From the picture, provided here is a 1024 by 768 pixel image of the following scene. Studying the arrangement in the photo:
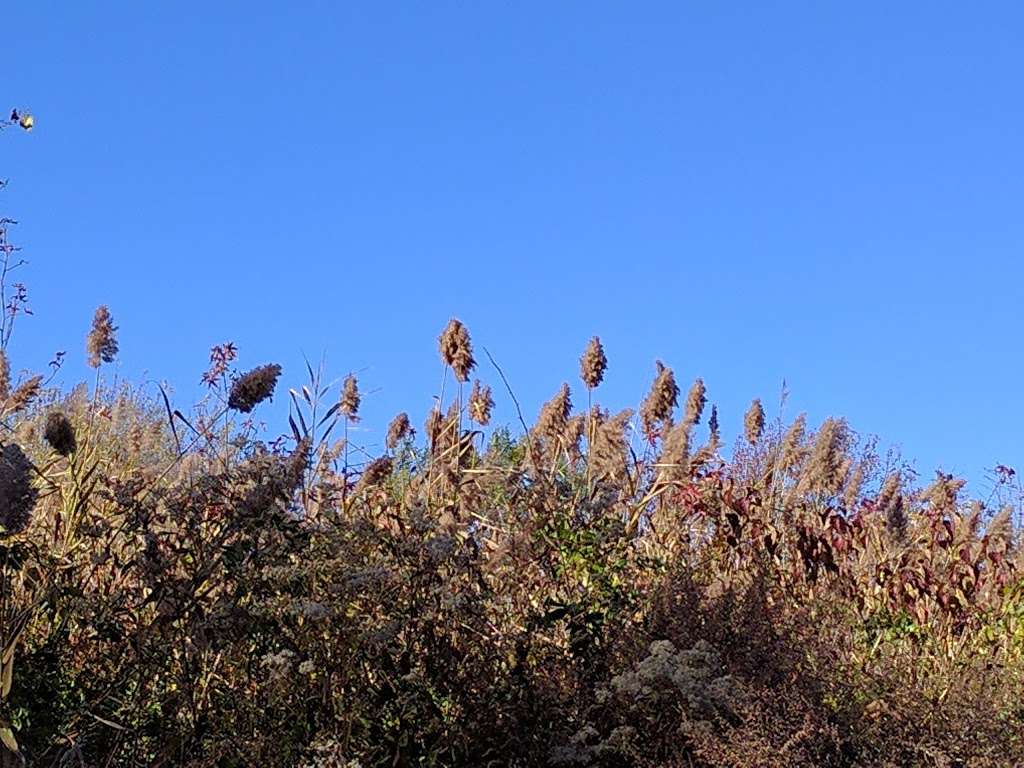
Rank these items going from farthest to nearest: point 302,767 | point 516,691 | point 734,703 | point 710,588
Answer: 1. point 710,588
2. point 516,691
3. point 734,703
4. point 302,767

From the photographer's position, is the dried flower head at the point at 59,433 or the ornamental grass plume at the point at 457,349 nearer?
the dried flower head at the point at 59,433

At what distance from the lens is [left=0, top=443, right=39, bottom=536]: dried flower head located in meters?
3.62

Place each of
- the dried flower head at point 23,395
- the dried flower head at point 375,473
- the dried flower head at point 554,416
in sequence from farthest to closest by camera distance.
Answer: the dried flower head at point 554,416 < the dried flower head at point 23,395 < the dried flower head at point 375,473

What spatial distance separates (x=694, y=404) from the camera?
7.41 metres

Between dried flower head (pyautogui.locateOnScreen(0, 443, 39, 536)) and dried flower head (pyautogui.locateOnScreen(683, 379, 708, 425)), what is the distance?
4280mm

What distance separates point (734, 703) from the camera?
3.93m

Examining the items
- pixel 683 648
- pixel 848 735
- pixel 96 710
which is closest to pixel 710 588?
pixel 683 648

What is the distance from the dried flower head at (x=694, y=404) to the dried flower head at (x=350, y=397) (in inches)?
74.2

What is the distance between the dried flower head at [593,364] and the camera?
643 centimetres

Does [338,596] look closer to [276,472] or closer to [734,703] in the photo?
[276,472]

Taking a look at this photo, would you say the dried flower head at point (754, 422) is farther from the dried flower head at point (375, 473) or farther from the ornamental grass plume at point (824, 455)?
the dried flower head at point (375, 473)

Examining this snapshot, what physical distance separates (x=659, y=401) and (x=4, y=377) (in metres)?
3.18

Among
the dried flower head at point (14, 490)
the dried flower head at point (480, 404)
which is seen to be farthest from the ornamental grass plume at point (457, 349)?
the dried flower head at point (14, 490)

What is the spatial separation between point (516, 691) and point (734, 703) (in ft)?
2.42
